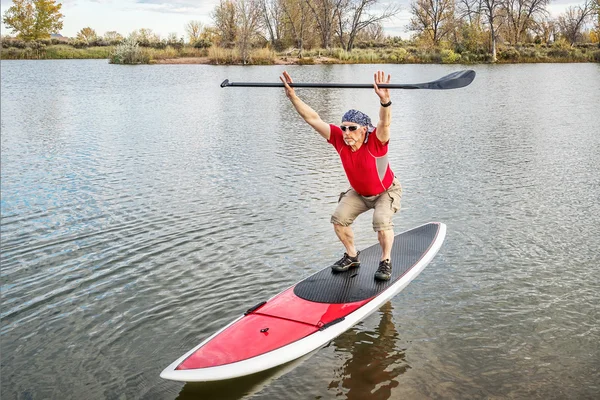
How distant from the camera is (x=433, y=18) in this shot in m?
68.7

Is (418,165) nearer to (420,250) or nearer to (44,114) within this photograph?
(420,250)

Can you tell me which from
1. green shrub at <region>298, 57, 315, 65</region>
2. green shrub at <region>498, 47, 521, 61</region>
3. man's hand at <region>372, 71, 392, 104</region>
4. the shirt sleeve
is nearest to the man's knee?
the shirt sleeve

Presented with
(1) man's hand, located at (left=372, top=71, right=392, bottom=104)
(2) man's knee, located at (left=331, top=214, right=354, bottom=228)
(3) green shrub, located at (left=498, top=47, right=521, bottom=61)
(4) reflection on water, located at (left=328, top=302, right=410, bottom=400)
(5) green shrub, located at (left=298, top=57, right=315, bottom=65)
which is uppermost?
(3) green shrub, located at (left=498, top=47, right=521, bottom=61)

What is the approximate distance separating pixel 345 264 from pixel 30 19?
7936cm

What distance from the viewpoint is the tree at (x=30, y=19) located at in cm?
7462

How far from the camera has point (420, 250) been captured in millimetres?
7145

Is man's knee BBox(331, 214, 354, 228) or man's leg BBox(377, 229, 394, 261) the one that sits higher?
man's knee BBox(331, 214, 354, 228)

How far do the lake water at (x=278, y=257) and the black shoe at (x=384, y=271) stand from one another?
0.44 meters

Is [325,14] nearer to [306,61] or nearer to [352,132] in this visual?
[306,61]

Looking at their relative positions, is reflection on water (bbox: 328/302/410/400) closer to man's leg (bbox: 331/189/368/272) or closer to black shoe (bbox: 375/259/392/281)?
black shoe (bbox: 375/259/392/281)

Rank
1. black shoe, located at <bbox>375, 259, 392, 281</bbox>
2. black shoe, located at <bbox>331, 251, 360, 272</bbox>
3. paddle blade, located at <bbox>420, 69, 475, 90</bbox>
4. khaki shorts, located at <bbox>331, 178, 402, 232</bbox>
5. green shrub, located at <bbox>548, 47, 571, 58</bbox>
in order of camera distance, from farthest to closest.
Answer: green shrub, located at <bbox>548, 47, 571, 58</bbox>, paddle blade, located at <bbox>420, 69, 475, 90</bbox>, black shoe, located at <bbox>331, 251, 360, 272</bbox>, khaki shorts, located at <bbox>331, 178, 402, 232</bbox>, black shoe, located at <bbox>375, 259, 392, 281</bbox>

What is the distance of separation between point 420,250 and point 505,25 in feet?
224

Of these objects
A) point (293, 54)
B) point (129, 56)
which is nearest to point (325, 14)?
point (293, 54)

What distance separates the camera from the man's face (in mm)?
6094
